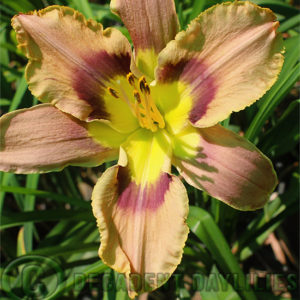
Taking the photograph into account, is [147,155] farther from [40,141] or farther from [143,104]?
[40,141]

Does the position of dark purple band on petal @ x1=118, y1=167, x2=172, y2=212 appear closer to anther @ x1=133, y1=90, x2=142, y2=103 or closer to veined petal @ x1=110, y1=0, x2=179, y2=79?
anther @ x1=133, y1=90, x2=142, y2=103

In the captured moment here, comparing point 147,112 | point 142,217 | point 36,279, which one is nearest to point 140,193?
point 142,217

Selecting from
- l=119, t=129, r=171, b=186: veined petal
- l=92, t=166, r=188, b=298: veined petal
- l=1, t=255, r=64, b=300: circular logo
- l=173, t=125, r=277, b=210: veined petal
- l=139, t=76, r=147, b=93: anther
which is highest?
l=139, t=76, r=147, b=93: anther

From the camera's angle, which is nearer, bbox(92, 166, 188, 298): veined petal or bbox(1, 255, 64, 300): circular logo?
bbox(92, 166, 188, 298): veined petal

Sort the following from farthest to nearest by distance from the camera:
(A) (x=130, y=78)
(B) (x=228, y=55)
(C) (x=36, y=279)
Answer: (C) (x=36, y=279)
(A) (x=130, y=78)
(B) (x=228, y=55)

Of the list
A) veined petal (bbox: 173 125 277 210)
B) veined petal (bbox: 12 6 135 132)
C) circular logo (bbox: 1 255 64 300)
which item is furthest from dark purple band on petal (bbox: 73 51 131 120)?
circular logo (bbox: 1 255 64 300)

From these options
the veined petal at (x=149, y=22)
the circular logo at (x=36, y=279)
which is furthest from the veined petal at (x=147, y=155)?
the circular logo at (x=36, y=279)

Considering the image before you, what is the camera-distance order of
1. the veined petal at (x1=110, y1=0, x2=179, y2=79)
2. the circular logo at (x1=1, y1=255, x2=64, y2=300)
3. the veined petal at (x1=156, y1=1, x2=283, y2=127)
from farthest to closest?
the circular logo at (x1=1, y1=255, x2=64, y2=300)
the veined petal at (x1=110, y1=0, x2=179, y2=79)
the veined petal at (x1=156, y1=1, x2=283, y2=127)

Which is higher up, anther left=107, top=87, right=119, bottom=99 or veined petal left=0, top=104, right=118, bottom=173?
anther left=107, top=87, right=119, bottom=99
